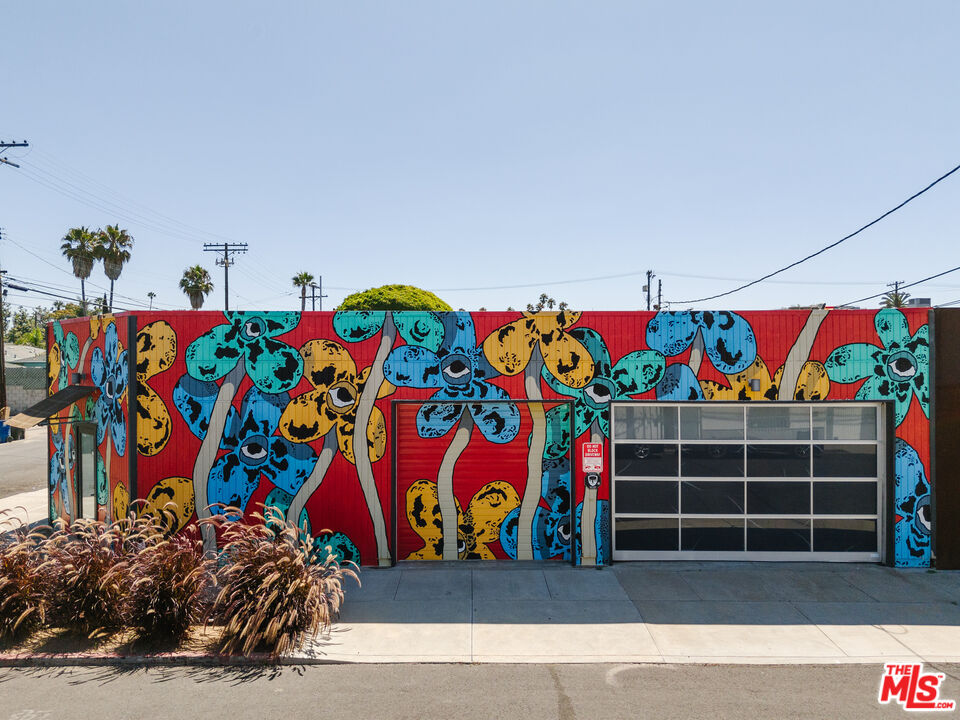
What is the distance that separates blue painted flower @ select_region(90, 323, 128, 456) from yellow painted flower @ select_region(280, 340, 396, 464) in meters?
2.80

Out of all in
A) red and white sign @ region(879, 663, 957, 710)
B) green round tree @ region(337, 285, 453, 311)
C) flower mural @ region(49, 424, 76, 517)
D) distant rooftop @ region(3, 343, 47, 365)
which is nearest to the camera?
red and white sign @ region(879, 663, 957, 710)

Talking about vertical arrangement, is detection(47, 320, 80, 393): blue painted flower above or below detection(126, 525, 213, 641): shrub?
above

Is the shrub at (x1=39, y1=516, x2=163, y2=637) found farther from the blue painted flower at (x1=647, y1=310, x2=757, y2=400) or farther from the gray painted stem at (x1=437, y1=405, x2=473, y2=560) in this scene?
the blue painted flower at (x1=647, y1=310, x2=757, y2=400)

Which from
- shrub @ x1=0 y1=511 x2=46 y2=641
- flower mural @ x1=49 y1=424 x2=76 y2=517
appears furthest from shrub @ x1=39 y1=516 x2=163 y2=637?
flower mural @ x1=49 y1=424 x2=76 y2=517

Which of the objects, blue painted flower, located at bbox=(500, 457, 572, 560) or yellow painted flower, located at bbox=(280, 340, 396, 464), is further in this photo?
blue painted flower, located at bbox=(500, 457, 572, 560)

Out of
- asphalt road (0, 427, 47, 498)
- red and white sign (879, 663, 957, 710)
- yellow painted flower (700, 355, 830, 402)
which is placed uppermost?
yellow painted flower (700, 355, 830, 402)

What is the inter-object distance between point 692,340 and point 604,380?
158 centimetres

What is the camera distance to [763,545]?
33.6 ft

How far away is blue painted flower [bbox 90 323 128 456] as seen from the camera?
10172mm

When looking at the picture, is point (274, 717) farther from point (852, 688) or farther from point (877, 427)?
point (877, 427)

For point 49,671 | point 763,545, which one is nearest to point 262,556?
point 49,671

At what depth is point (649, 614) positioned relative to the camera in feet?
26.2

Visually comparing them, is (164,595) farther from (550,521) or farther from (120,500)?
(550,521)

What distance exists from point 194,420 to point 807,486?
10289 mm
